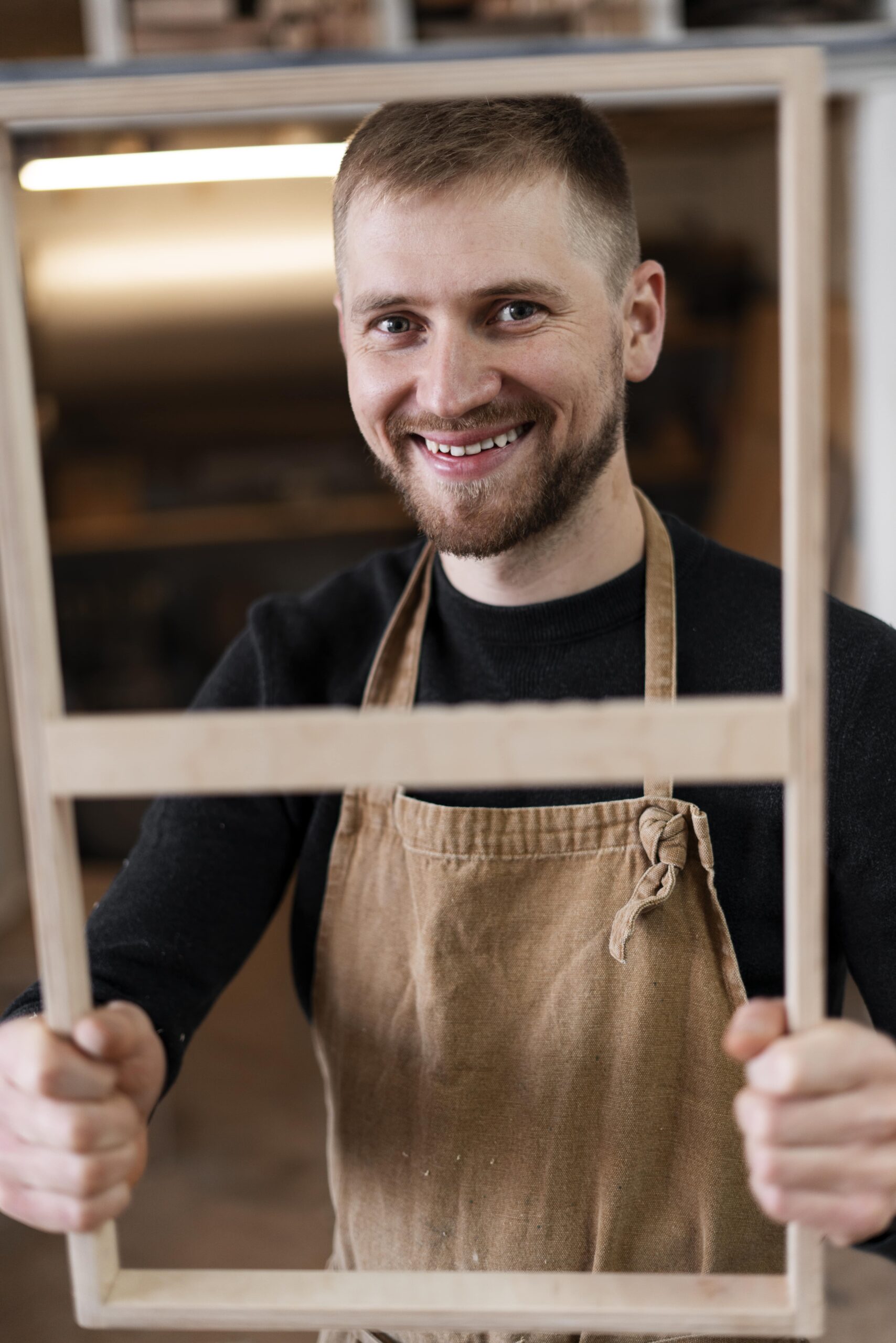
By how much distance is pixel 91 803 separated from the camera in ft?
11.5

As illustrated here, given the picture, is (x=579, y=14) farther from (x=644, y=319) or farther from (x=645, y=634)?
(x=645, y=634)

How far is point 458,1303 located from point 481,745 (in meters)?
0.36

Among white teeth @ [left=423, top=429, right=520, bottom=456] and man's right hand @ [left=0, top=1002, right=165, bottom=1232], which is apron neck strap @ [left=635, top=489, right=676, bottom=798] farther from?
man's right hand @ [left=0, top=1002, right=165, bottom=1232]

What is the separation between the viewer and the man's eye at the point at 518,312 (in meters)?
1.07

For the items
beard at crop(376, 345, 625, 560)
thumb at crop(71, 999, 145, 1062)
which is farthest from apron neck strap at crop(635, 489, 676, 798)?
thumb at crop(71, 999, 145, 1062)

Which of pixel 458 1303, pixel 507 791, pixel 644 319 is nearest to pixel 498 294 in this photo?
pixel 644 319

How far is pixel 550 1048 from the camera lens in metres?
1.11

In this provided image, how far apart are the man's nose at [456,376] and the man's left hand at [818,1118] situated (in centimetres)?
60

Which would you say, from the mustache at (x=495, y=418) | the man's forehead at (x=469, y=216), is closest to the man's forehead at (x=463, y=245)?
the man's forehead at (x=469, y=216)

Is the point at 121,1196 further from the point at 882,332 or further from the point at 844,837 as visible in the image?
the point at 882,332

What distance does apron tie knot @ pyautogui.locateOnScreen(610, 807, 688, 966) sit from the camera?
1.06 metres

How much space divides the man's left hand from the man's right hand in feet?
1.35

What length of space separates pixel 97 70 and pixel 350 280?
1.15 metres

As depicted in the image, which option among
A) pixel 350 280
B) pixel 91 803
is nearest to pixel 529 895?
pixel 350 280
